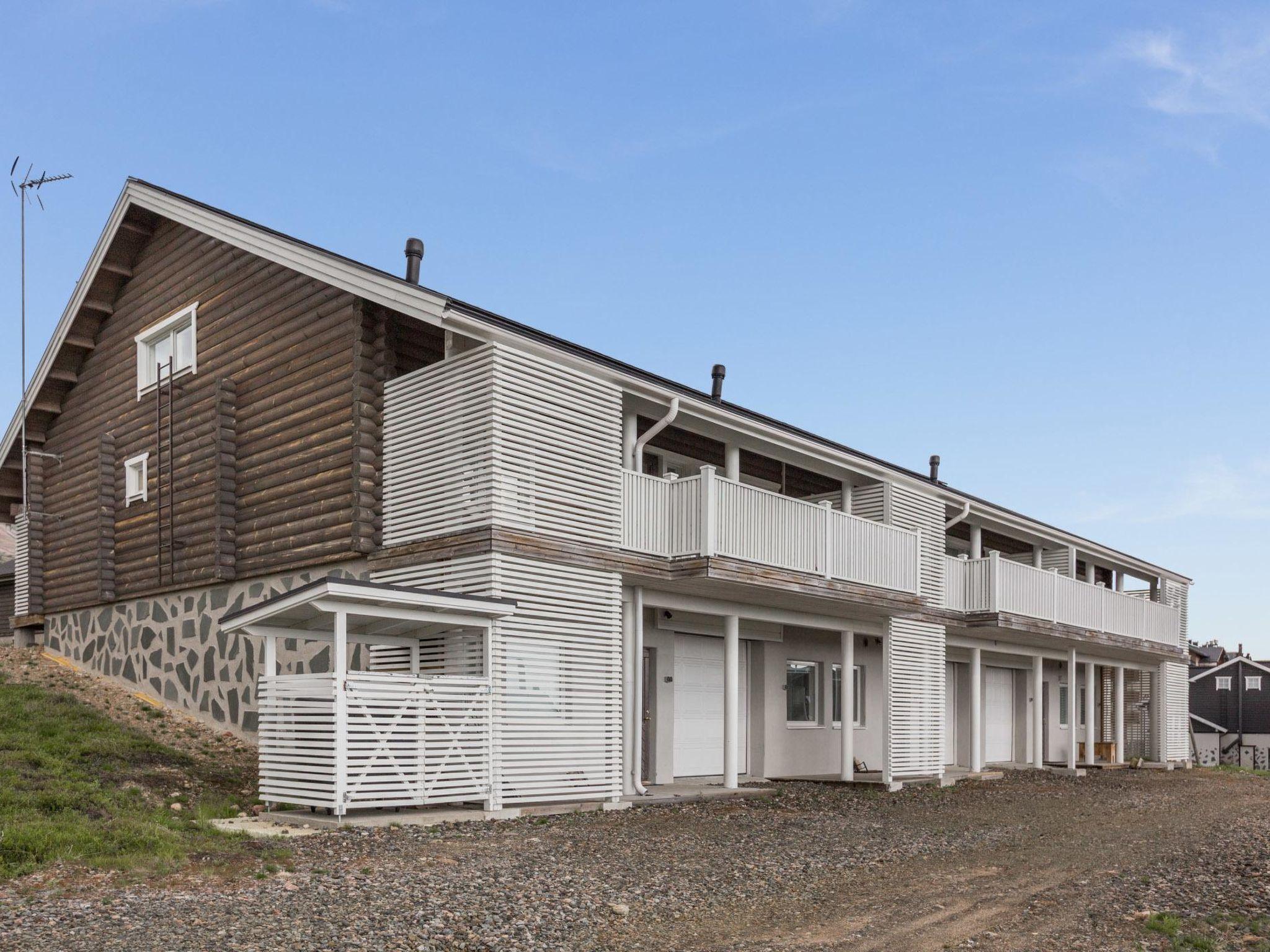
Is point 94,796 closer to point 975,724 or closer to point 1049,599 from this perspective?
point 975,724

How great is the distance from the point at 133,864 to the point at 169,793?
4.47m

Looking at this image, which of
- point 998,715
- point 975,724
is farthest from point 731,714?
point 998,715

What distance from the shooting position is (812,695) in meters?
22.5

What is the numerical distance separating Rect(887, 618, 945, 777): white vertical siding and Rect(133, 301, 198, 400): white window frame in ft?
39.1

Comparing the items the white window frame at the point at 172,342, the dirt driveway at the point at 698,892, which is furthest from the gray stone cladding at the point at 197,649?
the dirt driveway at the point at 698,892

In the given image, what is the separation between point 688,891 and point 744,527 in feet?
26.1

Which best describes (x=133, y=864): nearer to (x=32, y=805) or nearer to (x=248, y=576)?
(x=32, y=805)

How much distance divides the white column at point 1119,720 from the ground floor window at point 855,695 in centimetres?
1017

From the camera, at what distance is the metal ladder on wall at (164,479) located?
18.9 m

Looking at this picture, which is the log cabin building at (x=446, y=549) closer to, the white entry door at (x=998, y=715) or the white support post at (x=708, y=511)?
the white support post at (x=708, y=511)

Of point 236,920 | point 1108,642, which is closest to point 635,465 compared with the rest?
point 236,920

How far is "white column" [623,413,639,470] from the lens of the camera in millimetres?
16609

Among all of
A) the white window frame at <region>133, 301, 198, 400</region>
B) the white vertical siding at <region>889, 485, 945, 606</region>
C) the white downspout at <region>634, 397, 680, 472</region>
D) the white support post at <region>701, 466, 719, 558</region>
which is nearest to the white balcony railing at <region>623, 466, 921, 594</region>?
the white support post at <region>701, 466, 719, 558</region>

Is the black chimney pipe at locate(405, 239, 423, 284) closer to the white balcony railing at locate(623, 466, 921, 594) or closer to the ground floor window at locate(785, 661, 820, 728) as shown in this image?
the white balcony railing at locate(623, 466, 921, 594)
